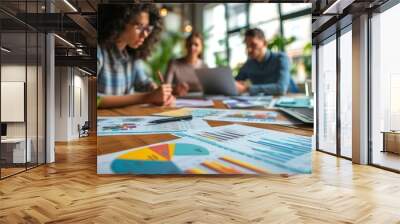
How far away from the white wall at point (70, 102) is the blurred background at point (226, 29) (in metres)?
4.68

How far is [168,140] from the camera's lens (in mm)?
5594

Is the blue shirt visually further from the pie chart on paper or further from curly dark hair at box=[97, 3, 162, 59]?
curly dark hair at box=[97, 3, 162, 59]

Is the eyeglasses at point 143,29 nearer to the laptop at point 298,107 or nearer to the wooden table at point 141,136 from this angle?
the wooden table at point 141,136

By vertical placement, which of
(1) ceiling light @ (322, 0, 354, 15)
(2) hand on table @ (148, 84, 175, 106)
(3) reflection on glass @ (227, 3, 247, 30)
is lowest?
(2) hand on table @ (148, 84, 175, 106)

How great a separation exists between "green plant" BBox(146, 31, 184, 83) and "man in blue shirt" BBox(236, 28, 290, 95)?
997 mm

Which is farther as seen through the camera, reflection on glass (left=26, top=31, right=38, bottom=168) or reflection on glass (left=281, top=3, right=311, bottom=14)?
reflection on glass (left=26, top=31, right=38, bottom=168)

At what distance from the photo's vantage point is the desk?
5727 mm

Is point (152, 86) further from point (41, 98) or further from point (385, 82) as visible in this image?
point (385, 82)

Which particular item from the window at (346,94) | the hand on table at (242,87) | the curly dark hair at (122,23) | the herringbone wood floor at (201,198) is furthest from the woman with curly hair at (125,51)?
the window at (346,94)

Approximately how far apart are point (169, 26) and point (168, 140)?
5.38 ft

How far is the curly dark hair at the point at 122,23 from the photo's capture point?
5.57 metres

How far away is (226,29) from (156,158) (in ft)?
6.95

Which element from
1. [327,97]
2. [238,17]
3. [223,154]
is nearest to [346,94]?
[327,97]

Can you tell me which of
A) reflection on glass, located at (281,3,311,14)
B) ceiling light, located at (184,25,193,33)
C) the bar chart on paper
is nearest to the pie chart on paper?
the bar chart on paper
